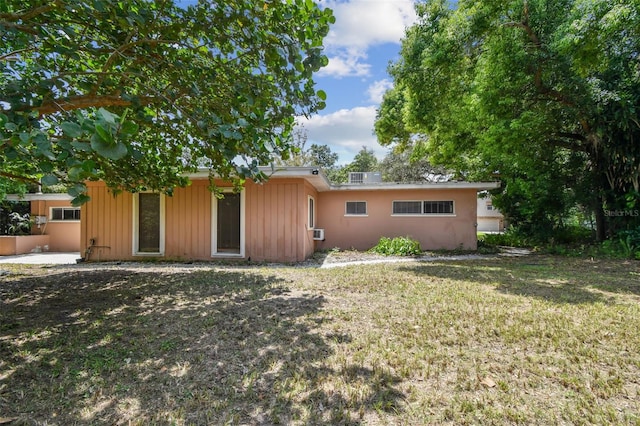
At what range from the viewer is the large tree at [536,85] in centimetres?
779

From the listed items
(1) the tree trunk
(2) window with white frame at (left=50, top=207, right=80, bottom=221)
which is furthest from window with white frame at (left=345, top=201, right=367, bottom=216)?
(2) window with white frame at (left=50, top=207, right=80, bottom=221)

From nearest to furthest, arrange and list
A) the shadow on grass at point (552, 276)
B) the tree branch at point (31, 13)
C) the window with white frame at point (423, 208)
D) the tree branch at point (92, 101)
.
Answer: the tree branch at point (31, 13) → the tree branch at point (92, 101) → the shadow on grass at point (552, 276) → the window with white frame at point (423, 208)

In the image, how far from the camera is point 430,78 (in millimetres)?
9914

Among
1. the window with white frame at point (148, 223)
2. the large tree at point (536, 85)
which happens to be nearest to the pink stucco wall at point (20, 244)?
the window with white frame at point (148, 223)

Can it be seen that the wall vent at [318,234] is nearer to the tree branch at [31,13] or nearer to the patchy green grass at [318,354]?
the patchy green grass at [318,354]

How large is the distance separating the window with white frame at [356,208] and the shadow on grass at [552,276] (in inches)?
159

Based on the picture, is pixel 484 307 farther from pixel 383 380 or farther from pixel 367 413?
pixel 367 413

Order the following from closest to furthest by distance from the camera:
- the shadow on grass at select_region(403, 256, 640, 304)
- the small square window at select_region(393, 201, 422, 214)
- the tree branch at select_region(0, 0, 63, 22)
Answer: the tree branch at select_region(0, 0, 63, 22) → the shadow on grass at select_region(403, 256, 640, 304) → the small square window at select_region(393, 201, 422, 214)

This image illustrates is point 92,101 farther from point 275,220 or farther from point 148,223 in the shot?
point 148,223

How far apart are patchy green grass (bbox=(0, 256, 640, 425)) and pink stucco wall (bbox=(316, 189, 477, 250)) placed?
606 cm

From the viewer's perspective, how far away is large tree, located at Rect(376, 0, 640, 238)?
7793 millimetres

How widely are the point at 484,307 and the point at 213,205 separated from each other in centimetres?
726

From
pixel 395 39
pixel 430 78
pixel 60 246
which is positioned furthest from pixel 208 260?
pixel 395 39

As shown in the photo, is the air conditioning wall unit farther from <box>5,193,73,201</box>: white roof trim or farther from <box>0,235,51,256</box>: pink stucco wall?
<box>0,235,51,256</box>: pink stucco wall
